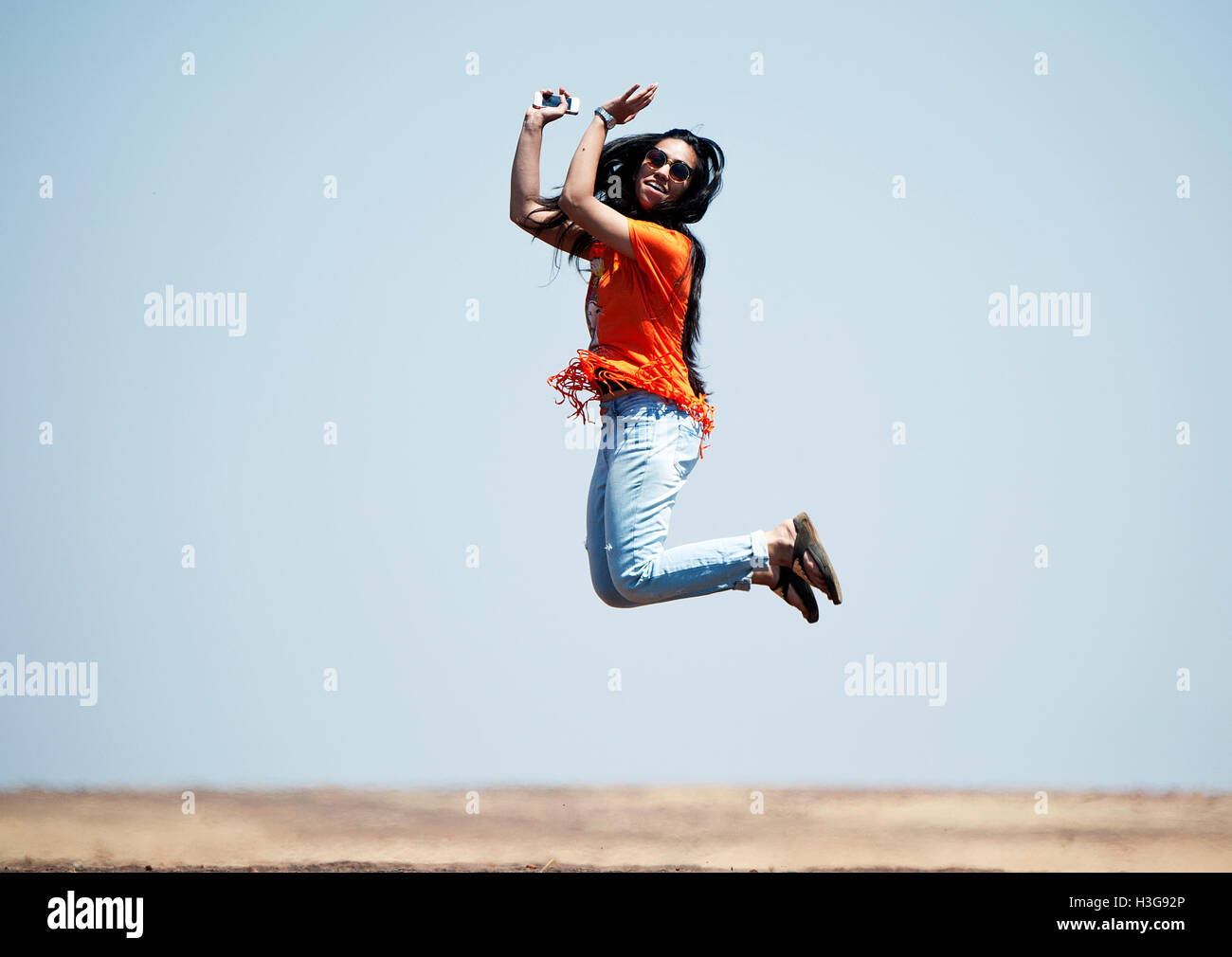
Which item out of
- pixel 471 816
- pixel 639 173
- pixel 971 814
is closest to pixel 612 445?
pixel 639 173

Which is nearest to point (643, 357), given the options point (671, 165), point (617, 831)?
point (671, 165)

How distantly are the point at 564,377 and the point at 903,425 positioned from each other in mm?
3792

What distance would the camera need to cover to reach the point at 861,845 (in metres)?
7.63

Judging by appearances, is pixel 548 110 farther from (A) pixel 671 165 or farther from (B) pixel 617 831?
(B) pixel 617 831

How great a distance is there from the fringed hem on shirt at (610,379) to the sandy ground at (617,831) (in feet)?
11.7

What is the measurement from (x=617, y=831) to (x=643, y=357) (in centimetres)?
430

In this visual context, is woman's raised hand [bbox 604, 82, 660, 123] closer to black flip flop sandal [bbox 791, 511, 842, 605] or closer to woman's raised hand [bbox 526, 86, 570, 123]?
woman's raised hand [bbox 526, 86, 570, 123]

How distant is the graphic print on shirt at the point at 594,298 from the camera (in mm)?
4296

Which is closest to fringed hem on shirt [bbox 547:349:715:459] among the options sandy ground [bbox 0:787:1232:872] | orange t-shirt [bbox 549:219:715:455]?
orange t-shirt [bbox 549:219:715:455]

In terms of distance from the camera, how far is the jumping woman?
163 inches

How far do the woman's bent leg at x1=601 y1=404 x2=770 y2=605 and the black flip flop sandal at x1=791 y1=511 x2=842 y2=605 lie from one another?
0.67ft

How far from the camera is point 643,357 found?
4.21 m

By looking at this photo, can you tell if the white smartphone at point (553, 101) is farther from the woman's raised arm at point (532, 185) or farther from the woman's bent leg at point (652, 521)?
the woman's bent leg at point (652, 521)
